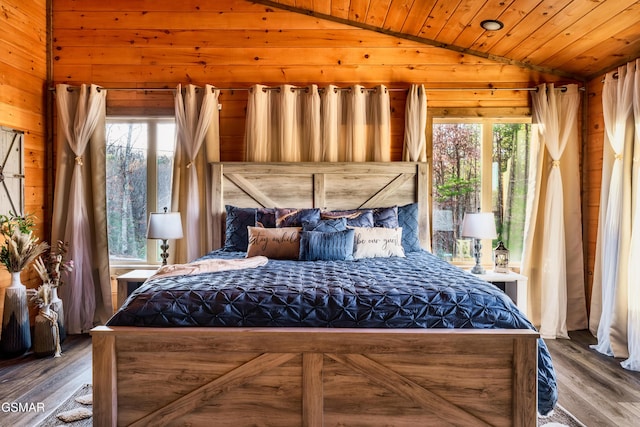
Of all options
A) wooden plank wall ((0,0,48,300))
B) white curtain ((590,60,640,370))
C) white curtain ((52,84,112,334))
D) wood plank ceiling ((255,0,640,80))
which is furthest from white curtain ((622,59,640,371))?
wooden plank wall ((0,0,48,300))

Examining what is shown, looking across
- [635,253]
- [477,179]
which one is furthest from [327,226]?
[635,253]

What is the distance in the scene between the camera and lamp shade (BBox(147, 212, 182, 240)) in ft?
11.9

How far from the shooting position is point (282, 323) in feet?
6.81

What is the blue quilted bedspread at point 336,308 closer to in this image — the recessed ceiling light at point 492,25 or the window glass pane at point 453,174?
the window glass pane at point 453,174

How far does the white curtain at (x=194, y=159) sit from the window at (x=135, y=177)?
230 mm

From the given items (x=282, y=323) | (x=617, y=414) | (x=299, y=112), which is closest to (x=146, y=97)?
(x=299, y=112)

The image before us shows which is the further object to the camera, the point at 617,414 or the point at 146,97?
the point at 146,97

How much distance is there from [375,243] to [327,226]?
0.38 metres

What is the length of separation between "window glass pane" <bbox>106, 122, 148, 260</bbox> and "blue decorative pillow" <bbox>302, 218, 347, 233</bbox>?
1790mm

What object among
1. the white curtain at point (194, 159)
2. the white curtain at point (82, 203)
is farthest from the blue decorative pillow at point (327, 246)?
the white curtain at point (82, 203)

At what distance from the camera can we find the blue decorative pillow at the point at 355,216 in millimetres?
3600

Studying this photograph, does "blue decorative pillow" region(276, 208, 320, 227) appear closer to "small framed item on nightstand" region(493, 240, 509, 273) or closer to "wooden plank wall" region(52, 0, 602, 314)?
"wooden plank wall" region(52, 0, 602, 314)

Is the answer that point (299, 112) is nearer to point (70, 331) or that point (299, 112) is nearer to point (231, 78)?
point (231, 78)

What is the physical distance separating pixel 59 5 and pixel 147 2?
0.81 m
